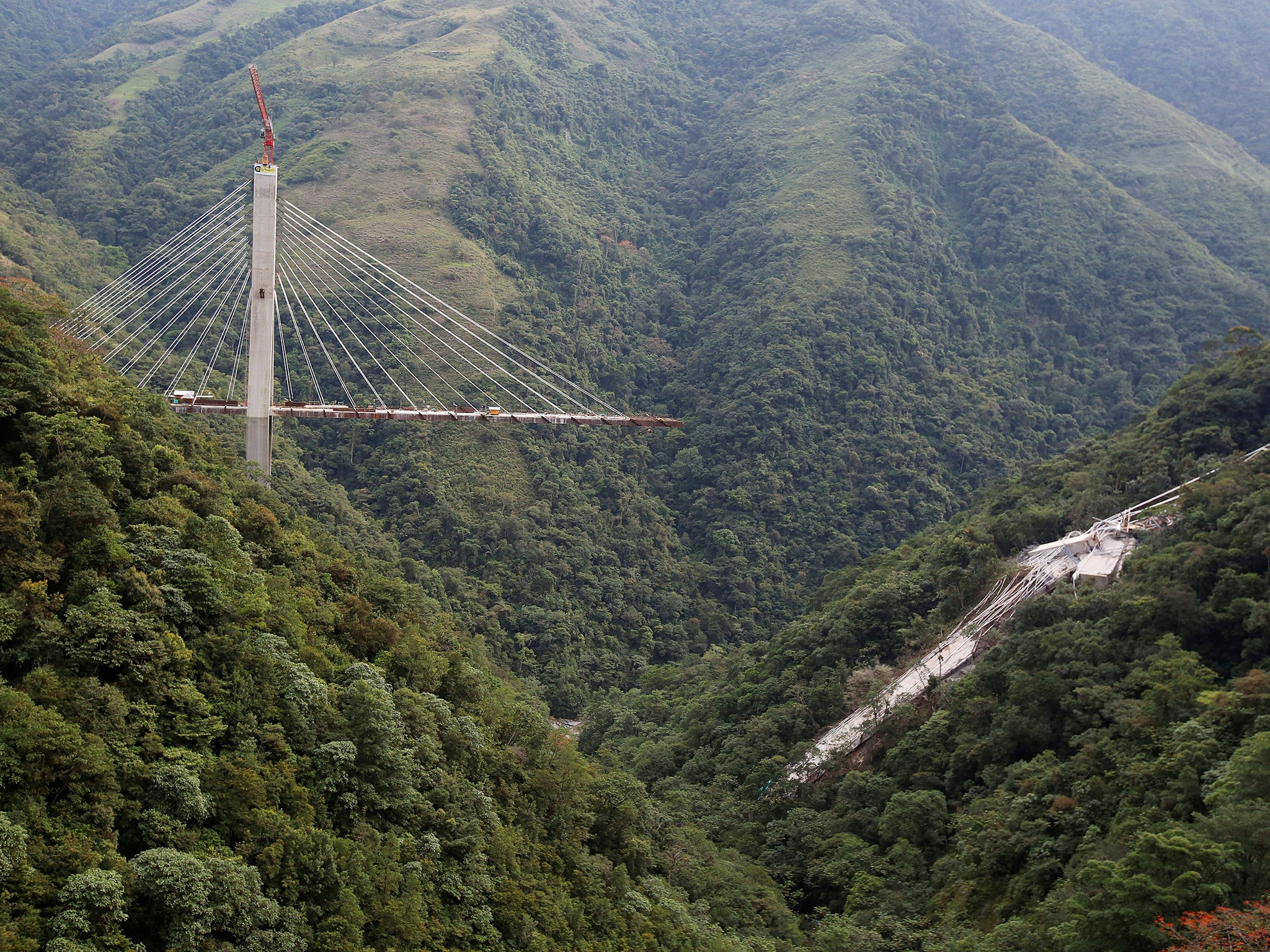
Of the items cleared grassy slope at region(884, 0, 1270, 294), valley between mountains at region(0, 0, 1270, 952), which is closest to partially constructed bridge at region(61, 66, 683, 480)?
valley between mountains at region(0, 0, 1270, 952)

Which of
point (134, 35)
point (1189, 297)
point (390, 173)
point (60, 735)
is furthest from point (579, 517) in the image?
point (134, 35)

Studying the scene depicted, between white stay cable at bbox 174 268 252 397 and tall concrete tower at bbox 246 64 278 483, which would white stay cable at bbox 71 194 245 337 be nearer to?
white stay cable at bbox 174 268 252 397

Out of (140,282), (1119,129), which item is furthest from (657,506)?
(1119,129)

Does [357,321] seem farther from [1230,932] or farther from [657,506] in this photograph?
[1230,932]

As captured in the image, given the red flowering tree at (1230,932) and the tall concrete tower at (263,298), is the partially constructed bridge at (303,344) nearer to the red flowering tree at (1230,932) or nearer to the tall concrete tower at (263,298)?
the tall concrete tower at (263,298)

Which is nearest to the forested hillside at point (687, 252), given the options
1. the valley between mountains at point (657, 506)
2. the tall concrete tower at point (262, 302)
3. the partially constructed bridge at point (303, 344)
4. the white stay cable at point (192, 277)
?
the valley between mountains at point (657, 506)
